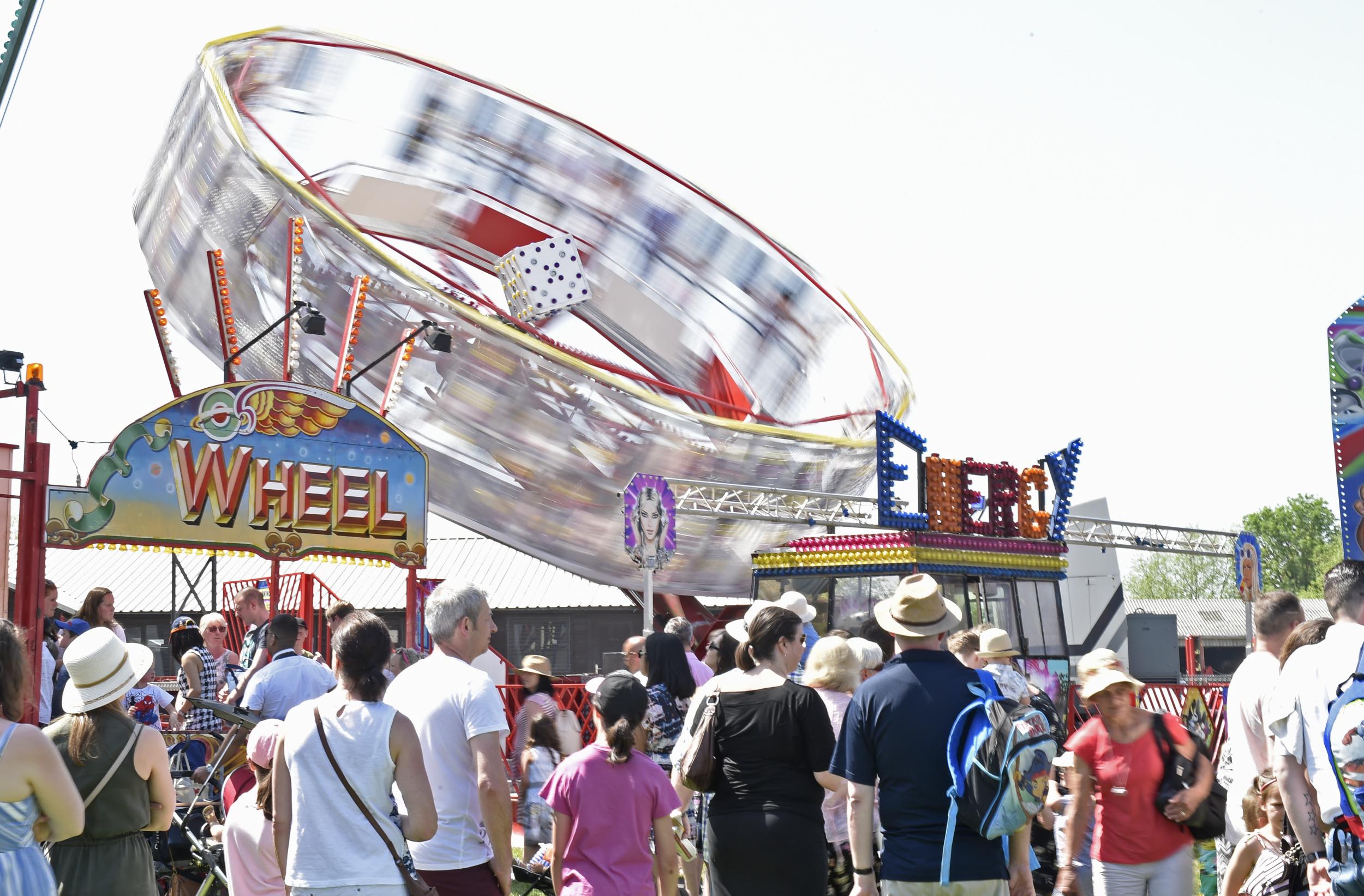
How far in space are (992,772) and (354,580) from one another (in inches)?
1156

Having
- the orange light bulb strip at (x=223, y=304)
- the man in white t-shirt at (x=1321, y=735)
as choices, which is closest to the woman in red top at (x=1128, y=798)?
the man in white t-shirt at (x=1321, y=735)

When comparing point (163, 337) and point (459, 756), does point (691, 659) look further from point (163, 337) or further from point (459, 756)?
point (163, 337)

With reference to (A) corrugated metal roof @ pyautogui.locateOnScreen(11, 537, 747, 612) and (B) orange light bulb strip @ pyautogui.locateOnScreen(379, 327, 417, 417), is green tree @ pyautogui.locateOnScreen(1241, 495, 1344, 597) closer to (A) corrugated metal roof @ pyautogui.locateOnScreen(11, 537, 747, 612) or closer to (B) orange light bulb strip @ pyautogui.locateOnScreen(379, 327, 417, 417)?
(A) corrugated metal roof @ pyautogui.locateOnScreen(11, 537, 747, 612)

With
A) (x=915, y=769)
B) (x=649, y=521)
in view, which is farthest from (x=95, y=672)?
(x=649, y=521)

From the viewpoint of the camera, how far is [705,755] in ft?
17.7

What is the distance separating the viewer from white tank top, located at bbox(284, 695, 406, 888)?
14.4 feet

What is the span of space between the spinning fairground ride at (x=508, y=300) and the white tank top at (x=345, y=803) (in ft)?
43.7

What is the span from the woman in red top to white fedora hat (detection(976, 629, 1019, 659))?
7.56 feet

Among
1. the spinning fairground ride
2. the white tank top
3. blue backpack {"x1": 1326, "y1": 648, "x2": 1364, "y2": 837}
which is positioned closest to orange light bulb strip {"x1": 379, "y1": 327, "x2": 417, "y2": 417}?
the spinning fairground ride

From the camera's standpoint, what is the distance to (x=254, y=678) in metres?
7.15

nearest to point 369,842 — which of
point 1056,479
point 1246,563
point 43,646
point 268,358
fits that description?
point 43,646

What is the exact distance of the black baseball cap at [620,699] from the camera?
17.1ft

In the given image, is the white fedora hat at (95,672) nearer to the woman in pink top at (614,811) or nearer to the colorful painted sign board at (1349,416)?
the woman in pink top at (614,811)

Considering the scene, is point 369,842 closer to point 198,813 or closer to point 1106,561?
point 198,813
